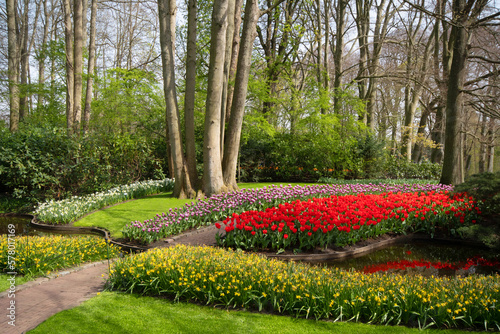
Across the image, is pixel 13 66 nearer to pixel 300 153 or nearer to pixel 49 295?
pixel 300 153

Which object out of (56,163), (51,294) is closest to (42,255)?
(51,294)

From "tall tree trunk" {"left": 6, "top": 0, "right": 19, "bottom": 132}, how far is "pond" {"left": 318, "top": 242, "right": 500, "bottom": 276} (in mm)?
16370

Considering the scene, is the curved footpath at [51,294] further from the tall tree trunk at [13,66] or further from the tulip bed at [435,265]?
the tall tree trunk at [13,66]

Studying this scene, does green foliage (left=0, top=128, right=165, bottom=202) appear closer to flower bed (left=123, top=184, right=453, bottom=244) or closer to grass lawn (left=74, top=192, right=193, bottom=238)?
grass lawn (left=74, top=192, right=193, bottom=238)

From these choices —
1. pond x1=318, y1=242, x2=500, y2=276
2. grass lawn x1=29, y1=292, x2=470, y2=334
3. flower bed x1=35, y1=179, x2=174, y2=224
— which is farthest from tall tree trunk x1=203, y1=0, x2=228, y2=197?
grass lawn x1=29, y1=292, x2=470, y2=334

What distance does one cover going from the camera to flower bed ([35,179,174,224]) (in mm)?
8961

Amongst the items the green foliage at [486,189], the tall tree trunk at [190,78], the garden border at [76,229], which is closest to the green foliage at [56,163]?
the garden border at [76,229]

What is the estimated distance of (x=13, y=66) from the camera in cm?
1839

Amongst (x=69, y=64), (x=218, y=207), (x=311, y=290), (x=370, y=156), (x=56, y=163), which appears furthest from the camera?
(x=370, y=156)

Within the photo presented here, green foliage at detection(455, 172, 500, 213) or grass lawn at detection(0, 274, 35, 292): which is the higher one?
green foliage at detection(455, 172, 500, 213)

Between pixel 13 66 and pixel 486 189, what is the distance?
869 inches

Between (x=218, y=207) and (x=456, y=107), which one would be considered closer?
(x=218, y=207)

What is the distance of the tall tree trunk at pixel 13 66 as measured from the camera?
16.6 m

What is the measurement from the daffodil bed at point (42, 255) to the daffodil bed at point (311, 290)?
1.19m
